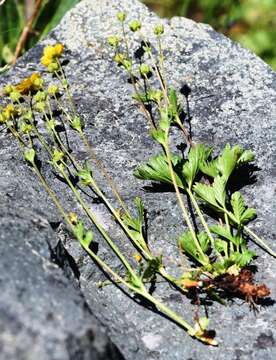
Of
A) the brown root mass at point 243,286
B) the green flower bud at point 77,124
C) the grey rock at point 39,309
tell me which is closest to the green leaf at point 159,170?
the green flower bud at point 77,124

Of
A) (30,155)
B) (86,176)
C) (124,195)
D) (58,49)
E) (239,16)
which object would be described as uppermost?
(58,49)

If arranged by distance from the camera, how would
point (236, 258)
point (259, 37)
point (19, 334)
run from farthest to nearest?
1. point (259, 37)
2. point (236, 258)
3. point (19, 334)

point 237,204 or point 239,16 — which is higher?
point 237,204

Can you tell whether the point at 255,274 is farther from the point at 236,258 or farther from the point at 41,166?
the point at 41,166

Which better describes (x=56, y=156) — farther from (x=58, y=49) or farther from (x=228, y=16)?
(x=228, y=16)

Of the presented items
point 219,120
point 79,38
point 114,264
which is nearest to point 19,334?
point 114,264

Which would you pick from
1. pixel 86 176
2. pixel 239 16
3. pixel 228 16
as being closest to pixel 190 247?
pixel 86 176

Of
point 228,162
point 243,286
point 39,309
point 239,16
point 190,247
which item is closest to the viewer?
point 39,309
